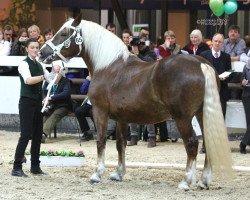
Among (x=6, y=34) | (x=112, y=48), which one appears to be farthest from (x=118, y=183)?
(x=6, y=34)

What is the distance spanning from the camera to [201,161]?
12.2 m

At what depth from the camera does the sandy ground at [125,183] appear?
932 cm

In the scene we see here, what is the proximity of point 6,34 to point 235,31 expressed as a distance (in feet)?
15.0

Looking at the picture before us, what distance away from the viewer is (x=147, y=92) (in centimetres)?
979

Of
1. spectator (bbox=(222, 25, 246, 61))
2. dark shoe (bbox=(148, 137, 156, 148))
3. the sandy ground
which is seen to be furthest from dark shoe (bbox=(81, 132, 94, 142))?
spectator (bbox=(222, 25, 246, 61))

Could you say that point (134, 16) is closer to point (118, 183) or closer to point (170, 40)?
point (170, 40)

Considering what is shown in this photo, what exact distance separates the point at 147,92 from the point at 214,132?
37.0 inches

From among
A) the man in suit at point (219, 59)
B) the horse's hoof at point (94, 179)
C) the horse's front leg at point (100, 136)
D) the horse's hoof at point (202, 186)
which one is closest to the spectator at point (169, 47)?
the man in suit at point (219, 59)

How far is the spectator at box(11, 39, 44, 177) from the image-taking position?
10281mm

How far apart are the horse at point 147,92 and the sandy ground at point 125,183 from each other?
0.24m

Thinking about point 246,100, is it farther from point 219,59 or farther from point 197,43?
point 197,43

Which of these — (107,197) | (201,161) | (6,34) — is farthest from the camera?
(6,34)

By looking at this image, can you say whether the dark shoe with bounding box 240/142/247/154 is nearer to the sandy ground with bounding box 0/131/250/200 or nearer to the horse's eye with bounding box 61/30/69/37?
the sandy ground with bounding box 0/131/250/200

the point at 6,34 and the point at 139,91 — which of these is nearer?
the point at 139,91
